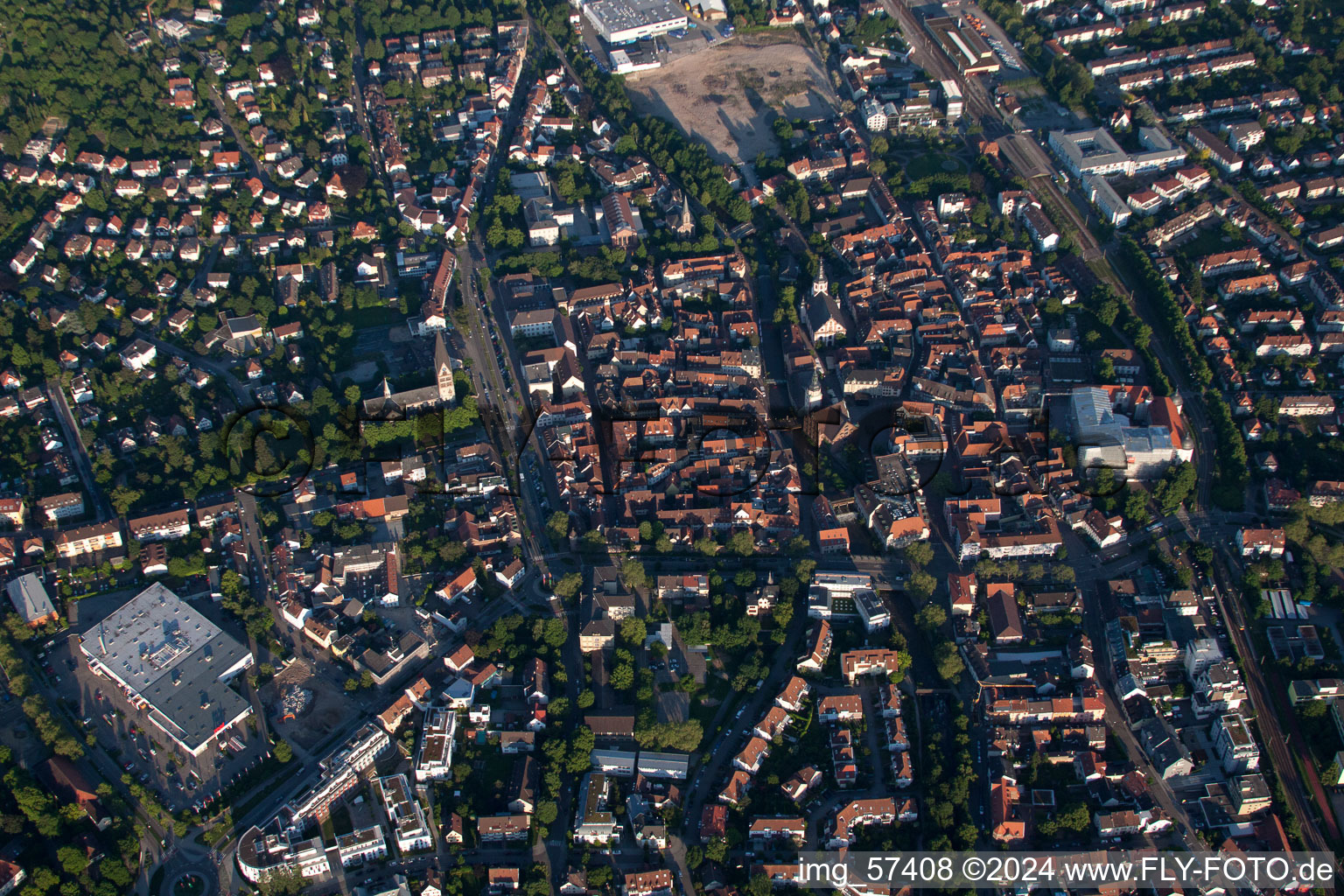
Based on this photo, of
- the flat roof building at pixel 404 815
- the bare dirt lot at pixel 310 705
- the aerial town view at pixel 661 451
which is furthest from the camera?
the bare dirt lot at pixel 310 705

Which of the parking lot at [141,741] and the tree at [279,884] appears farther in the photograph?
the parking lot at [141,741]

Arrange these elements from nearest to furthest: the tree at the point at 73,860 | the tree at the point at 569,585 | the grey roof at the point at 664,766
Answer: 1. the tree at the point at 73,860
2. the grey roof at the point at 664,766
3. the tree at the point at 569,585

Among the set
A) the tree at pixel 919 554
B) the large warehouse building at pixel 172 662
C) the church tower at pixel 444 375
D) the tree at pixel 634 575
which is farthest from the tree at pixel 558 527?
the tree at pixel 919 554

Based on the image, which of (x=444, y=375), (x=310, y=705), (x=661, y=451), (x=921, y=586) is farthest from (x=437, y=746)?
(x=921, y=586)

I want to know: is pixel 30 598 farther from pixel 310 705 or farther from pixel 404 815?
pixel 404 815

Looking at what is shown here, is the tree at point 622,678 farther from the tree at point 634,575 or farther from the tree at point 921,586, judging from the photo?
the tree at point 921,586

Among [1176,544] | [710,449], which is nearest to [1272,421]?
[1176,544]

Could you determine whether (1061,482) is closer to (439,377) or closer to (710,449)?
(710,449)
